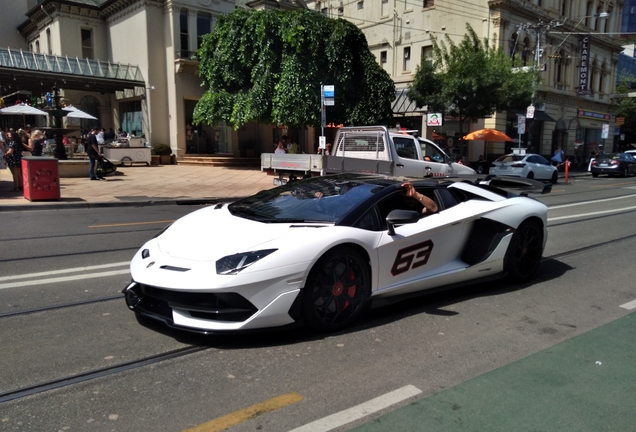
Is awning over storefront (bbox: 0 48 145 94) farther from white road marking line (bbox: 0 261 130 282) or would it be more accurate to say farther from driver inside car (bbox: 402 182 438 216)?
driver inside car (bbox: 402 182 438 216)

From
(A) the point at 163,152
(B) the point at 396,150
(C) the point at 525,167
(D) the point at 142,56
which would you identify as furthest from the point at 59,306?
(D) the point at 142,56

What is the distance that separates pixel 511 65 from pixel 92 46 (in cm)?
2461

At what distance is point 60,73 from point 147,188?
42.1 feet

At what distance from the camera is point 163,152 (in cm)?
2800

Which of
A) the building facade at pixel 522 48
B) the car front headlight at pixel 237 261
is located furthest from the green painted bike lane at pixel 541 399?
the building facade at pixel 522 48

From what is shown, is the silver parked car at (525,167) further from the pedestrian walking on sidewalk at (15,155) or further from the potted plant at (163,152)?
the pedestrian walking on sidewalk at (15,155)

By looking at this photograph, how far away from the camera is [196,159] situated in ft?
92.8

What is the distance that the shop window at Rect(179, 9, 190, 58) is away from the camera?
28.5 meters

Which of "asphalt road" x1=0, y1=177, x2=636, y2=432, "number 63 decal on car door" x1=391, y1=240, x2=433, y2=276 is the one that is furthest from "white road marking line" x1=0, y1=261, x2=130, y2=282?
"number 63 decal on car door" x1=391, y1=240, x2=433, y2=276

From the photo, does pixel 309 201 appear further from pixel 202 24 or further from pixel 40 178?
pixel 202 24

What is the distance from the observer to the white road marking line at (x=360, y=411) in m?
3.04

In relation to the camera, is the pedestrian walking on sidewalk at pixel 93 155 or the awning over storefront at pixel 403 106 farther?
the awning over storefront at pixel 403 106

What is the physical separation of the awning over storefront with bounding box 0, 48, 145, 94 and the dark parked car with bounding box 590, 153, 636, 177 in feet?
84.8

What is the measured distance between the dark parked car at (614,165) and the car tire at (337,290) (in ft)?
95.4
